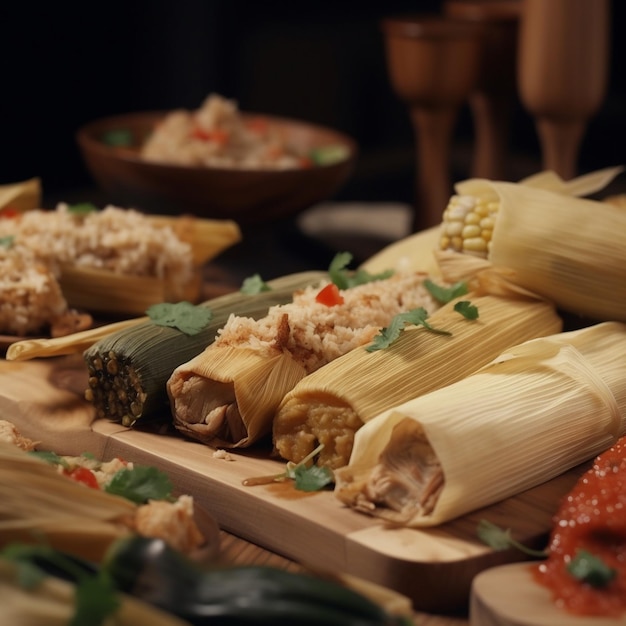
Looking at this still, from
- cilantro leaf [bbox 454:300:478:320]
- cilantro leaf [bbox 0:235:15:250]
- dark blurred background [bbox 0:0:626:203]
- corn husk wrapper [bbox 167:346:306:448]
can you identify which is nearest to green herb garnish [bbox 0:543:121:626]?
corn husk wrapper [bbox 167:346:306:448]

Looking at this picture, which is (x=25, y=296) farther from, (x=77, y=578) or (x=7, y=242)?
(x=77, y=578)

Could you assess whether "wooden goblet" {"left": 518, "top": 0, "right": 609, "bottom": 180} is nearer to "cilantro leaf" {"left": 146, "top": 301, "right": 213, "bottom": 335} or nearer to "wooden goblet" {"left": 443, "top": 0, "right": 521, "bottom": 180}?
"wooden goblet" {"left": 443, "top": 0, "right": 521, "bottom": 180}

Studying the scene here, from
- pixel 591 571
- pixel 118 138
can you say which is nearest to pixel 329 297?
pixel 591 571

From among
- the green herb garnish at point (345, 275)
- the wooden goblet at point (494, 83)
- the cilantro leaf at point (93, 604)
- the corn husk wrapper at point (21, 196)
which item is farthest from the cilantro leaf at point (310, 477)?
the wooden goblet at point (494, 83)

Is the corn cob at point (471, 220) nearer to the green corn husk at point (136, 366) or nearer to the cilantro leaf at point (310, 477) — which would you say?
the green corn husk at point (136, 366)

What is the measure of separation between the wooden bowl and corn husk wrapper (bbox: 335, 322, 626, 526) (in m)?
1.87

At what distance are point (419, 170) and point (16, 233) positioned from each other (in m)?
1.94

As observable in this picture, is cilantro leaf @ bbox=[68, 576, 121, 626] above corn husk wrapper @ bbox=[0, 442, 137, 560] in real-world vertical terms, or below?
above

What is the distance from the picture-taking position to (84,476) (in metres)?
2.34

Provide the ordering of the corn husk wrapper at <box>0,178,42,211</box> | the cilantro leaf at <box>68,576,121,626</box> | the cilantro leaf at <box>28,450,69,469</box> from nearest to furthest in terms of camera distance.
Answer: the cilantro leaf at <box>68,576,121,626</box>, the cilantro leaf at <box>28,450,69,469</box>, the corn husk wrapper at <box>0,178,42,211</box>

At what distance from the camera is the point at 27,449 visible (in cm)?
262

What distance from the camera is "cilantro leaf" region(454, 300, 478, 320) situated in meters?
2.98

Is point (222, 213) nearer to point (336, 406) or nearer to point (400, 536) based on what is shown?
point (336, 406)

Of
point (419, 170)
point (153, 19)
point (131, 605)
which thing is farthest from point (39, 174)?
point (131, 605)
